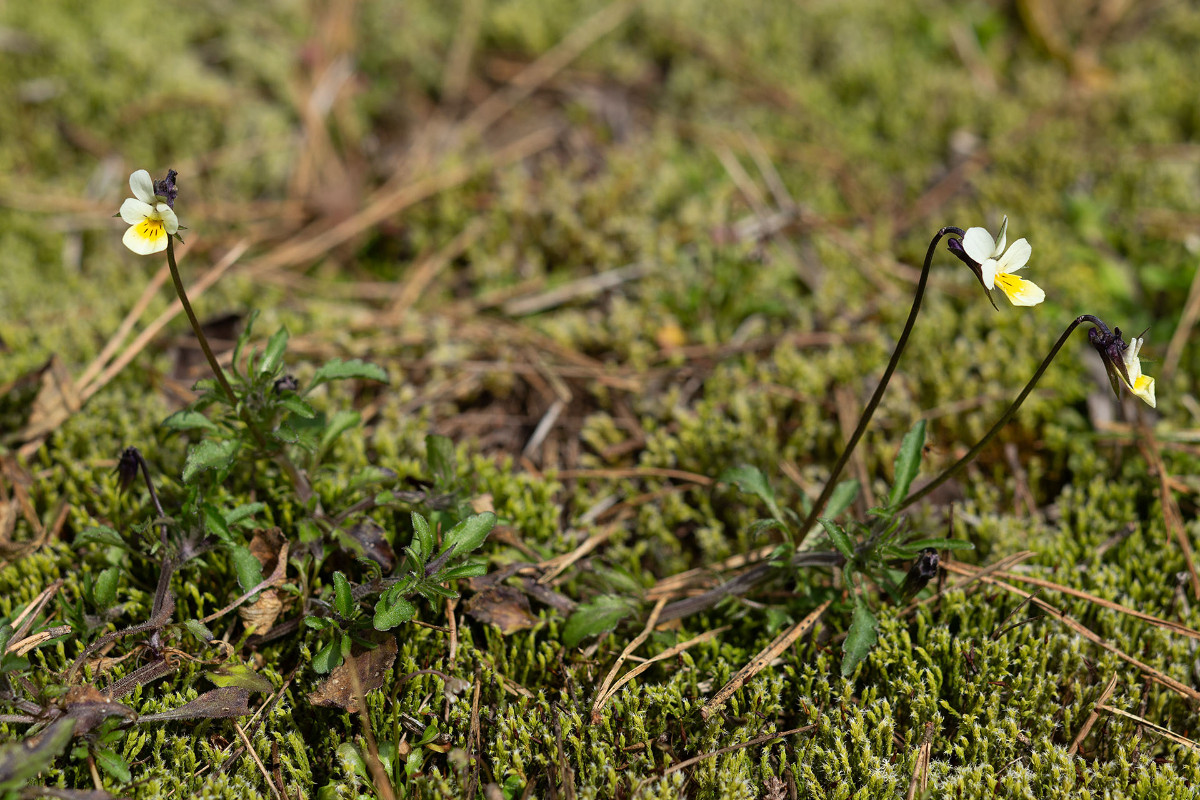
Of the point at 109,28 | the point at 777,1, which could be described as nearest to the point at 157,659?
the point at 109,28

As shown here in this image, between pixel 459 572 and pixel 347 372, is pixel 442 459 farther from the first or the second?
pixel 459 572

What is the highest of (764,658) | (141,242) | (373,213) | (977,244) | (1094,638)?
(373,213)

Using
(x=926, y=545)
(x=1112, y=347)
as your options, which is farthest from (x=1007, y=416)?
(x=926, y=545)

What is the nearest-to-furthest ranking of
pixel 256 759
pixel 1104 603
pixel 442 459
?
pixel 256 759 < pixel 1104 603 < pixel 442 459

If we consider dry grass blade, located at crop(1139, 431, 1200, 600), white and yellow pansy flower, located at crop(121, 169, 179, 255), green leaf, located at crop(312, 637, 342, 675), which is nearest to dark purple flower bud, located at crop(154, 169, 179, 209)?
white and yellow pansy flower, located at crop(121, 169, 179, 255)

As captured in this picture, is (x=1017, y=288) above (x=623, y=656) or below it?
above

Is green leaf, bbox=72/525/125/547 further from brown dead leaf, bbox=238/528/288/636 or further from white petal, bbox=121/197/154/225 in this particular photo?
white petal, bbox=121/197/154/225

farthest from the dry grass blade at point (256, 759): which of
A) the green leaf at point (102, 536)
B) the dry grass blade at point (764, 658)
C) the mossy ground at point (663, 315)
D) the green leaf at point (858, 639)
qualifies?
the green leaf at point (858, 639)
